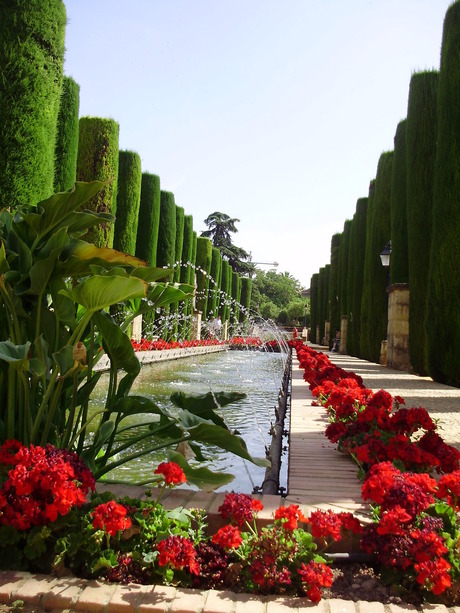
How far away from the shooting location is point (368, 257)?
1608cm

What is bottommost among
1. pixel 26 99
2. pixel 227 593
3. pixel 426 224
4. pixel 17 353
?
pixel 227 593

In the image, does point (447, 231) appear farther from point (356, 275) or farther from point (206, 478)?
point (356, 275)

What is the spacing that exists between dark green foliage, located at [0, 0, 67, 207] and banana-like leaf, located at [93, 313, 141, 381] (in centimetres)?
617

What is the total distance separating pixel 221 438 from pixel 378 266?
13836 millimetres

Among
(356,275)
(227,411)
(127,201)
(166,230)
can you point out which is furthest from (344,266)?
(227,411)

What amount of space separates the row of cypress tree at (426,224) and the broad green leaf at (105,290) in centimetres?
803

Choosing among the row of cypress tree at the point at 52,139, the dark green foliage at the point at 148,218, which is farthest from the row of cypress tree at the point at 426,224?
the dark green foliage at the point at 148,218

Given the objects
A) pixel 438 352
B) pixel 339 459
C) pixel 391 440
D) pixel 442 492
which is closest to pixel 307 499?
pixel 391 440

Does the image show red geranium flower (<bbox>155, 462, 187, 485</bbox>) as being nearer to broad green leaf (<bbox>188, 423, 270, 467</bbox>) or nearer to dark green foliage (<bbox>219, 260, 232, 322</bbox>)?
broad green leaf (<bbox>188, 423, 270, 467</bbox>)

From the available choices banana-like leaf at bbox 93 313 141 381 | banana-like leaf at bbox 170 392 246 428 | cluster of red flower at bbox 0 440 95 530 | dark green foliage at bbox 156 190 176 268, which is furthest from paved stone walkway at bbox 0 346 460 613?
dark green foliage at bbox 156 190 176 268

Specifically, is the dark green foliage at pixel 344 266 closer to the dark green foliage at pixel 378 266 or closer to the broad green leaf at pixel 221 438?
the dark green foliage at pixel 378 266

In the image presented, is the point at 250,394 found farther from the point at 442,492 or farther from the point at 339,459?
the point at 442,492

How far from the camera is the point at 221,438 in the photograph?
2.28 metres

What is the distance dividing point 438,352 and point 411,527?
316 inches
